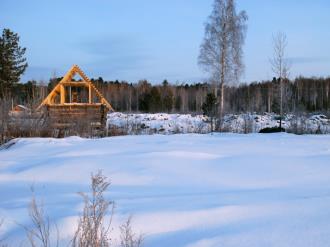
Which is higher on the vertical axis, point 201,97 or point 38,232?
point 201,97

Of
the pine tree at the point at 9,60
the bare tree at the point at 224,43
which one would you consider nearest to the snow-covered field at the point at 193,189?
the bare tree at the point at 224,43

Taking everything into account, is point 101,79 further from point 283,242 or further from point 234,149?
point 283,242

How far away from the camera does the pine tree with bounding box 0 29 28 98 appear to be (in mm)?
33406

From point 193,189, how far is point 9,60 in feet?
104

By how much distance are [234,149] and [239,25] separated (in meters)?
15.4

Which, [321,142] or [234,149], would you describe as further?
[321,142]

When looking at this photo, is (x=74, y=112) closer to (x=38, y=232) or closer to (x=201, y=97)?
(x=38, y=232)

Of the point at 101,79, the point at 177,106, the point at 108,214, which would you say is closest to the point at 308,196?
the point at 108,214

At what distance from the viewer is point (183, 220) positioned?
13.8 ft

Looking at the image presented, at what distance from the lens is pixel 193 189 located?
19.3 feet

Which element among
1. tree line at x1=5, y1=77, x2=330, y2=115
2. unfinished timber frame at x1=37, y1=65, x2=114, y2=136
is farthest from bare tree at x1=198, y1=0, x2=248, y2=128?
tree line at x1=5, y1=77, x2=330, y2=115

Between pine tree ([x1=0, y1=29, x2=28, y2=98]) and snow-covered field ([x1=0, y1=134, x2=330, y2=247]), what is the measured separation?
2491cm

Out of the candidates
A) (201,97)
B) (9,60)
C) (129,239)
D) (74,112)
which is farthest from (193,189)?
(201,97)

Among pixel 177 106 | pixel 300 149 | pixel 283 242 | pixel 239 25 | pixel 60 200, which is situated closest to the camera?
pixel 283 242
